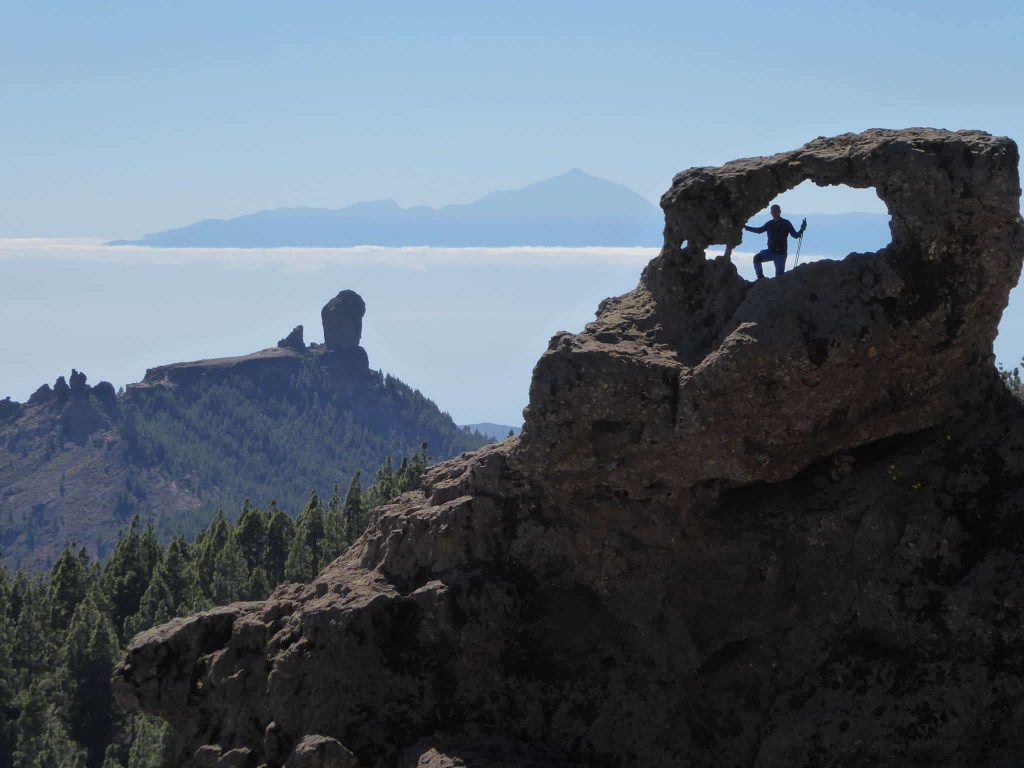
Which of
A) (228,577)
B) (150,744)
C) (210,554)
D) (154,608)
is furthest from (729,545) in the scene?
(210,554)

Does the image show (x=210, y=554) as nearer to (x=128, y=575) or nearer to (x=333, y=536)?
(x=128, y=575)

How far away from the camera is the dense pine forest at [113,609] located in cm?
6819

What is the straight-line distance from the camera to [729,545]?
26.3 m

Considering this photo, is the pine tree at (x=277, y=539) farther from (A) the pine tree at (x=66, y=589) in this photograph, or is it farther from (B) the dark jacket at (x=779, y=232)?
(B) the dark jacket at (x=779, y=232)

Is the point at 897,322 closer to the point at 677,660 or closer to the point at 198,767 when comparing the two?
the point at 677,660

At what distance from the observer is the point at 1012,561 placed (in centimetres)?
2372

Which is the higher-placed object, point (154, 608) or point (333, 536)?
point (333, 536)

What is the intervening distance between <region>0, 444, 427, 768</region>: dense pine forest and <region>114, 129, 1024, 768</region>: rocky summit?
1398 inches

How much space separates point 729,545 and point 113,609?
70.4m

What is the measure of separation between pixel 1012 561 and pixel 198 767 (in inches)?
700

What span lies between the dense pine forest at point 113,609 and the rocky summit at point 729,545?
35.5 m

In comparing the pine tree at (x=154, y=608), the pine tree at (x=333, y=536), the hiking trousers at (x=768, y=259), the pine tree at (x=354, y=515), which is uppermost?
the hiking trousers at (x=768, y=259)

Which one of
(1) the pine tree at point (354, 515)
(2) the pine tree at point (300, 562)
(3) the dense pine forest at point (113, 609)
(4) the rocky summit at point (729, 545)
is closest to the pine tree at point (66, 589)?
(3) the dense pine forest at point (113, 609)

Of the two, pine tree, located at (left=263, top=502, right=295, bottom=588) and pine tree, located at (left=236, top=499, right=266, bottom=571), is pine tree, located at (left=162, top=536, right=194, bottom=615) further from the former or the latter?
pine tree, located at (left=263, top=502, right=295, bottom=588)
